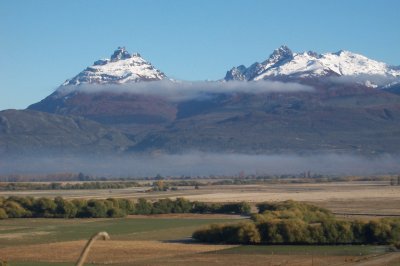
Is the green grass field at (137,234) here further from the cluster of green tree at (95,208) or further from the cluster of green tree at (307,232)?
the cluster of green tree at (95,208)

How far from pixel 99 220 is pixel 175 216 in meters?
8.09

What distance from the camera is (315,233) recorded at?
2381 inches

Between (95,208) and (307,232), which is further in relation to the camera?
(95,208)

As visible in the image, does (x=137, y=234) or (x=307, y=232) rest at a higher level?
(x=307, y=232)

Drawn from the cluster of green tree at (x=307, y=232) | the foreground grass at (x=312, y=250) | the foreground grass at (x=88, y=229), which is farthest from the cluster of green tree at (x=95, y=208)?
the foreground grass at (x=312, y=250)

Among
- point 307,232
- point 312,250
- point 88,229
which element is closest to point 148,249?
point 312,250

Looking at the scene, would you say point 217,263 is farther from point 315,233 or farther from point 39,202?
point 39,202

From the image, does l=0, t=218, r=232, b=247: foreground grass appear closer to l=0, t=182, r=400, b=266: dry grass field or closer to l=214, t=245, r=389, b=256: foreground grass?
l=0, t=182, r=400, b=266: dry grass field

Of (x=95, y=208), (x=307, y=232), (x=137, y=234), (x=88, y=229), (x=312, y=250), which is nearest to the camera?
(x=312, y=250)

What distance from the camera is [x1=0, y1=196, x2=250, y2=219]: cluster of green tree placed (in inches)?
3469

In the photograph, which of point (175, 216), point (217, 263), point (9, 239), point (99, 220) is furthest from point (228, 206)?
point (217, 263)

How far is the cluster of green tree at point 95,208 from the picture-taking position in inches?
3469

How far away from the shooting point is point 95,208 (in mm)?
88125

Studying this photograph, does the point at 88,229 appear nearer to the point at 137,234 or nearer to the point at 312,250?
the point at 137,234
